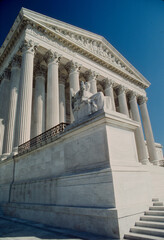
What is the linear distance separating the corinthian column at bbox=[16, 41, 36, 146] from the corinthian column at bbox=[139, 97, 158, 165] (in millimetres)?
23990

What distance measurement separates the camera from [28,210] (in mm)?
11078

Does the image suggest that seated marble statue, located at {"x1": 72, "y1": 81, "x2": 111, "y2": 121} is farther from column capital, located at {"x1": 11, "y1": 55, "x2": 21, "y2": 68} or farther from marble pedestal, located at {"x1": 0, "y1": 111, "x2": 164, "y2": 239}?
column capital, located at {"x1": 11, "y1": 55, "x2": 21, "y2": 68}

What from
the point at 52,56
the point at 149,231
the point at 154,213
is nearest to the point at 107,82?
the point at 52,56

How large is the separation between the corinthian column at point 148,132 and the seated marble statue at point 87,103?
24965 millimetres

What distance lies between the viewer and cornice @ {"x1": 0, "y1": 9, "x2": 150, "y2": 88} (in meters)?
21.1

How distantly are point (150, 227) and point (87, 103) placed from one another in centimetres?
637

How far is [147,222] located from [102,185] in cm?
211

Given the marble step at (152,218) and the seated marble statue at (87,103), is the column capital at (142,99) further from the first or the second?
the marble step at (152,218)

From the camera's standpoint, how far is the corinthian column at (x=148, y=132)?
30.7 m

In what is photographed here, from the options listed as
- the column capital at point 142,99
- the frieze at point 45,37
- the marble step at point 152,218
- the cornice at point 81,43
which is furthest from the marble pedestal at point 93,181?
the column capital at point 142,99

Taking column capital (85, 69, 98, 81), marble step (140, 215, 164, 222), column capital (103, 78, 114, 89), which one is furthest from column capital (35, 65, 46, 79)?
marble step (140, 215, 164, 222)

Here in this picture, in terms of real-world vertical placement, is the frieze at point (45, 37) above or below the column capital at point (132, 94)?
above

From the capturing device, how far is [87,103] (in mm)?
9453

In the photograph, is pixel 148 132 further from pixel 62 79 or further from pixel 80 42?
pixel 80 42
